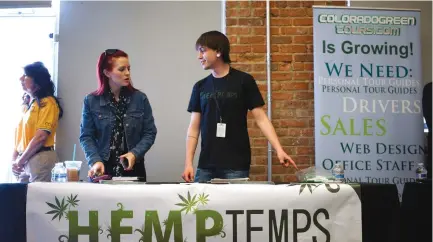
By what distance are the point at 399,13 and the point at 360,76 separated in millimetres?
543

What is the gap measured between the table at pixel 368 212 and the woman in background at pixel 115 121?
49 cm

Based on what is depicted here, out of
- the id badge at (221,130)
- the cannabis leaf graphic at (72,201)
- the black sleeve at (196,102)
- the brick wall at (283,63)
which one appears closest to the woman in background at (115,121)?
the black sleeve at (196,102)

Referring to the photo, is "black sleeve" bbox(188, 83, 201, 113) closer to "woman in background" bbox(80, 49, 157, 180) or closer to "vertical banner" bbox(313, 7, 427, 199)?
"woman in background" bbox(80, 49, 157, 180)

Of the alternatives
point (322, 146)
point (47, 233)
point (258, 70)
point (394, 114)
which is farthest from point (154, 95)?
point (47, 233)

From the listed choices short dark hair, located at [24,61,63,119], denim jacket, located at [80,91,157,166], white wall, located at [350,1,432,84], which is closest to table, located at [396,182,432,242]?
denim jacket, located at [80,91,157,166]

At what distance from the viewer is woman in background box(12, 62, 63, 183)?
9.84ft

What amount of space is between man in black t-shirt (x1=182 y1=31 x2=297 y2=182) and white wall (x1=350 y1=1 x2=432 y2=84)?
5.65 feet

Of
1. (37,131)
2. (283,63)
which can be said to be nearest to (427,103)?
(283,63)

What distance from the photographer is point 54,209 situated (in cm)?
168

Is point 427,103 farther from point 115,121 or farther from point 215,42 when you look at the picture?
point 115,121

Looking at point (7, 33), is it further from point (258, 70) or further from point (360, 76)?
point (360, 76)

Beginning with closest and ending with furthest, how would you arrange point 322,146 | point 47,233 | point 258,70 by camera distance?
point 47,233 → point 322,146 → point 258,70

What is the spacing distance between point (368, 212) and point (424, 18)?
8.25ft

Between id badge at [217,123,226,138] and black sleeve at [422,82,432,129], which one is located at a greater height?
black sleeve at [422,82,432,129]
